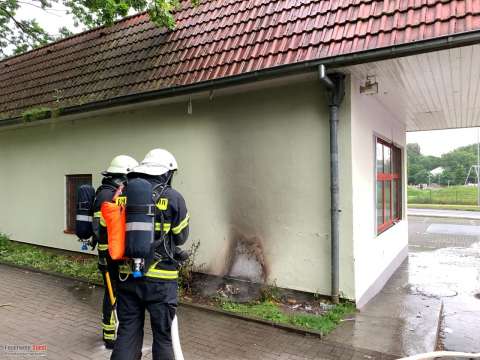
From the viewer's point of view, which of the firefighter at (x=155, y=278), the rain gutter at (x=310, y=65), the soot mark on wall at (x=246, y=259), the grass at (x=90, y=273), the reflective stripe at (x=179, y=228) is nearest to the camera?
the firefighter at (x=155, y=278)

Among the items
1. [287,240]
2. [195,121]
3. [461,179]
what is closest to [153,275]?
[287,240]

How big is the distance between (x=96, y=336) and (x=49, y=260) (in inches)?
174

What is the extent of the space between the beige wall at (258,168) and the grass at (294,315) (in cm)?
37

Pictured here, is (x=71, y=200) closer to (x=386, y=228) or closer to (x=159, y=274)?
(x=159, y=274)

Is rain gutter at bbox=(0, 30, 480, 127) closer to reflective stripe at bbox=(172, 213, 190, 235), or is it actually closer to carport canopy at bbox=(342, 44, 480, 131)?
carport canopy at bbox=(342, 44, 480, 131)

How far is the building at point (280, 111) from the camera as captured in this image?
483 cm

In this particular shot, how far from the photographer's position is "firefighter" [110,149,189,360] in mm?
2977

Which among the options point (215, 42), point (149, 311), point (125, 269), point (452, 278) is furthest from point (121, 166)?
point (452, 278)

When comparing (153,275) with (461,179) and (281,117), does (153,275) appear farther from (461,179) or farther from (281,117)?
(461,179)

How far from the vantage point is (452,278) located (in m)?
7.13

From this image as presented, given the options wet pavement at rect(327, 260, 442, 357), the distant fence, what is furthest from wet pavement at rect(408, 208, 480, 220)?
wet pavement at rect(327, 260, 442, 357)

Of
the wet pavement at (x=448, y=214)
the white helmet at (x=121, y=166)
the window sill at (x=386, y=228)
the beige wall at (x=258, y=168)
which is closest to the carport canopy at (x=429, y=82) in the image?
the beige wall at (x=258, y=168)

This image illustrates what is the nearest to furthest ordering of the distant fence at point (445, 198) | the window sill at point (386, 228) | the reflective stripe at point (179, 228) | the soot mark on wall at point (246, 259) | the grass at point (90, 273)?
the reflective stripe at point (179, 228) < the grass at point (90, 273) < the soot mark on wall at point (246, 259) < the window sill at point (386, 228) < the distant fence at point (445, 198)

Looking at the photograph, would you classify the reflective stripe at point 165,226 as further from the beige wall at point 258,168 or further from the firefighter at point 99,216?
the beige wall at point 258,168
